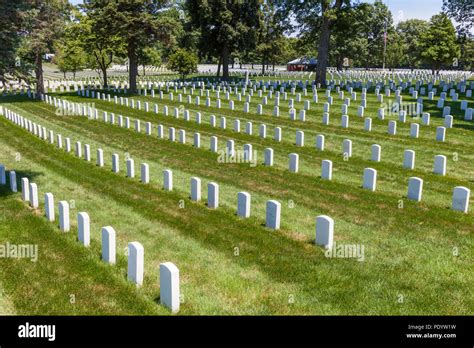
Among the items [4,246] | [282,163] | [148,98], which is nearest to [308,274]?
[4,246]

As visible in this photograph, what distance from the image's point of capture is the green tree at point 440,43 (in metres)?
62.2

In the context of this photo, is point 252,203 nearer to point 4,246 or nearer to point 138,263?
point 138,263

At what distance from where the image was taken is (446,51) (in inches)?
2456

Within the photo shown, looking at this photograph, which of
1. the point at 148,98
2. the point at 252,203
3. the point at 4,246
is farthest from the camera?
the point at 148,98

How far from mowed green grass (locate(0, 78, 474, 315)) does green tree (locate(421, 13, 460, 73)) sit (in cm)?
4810

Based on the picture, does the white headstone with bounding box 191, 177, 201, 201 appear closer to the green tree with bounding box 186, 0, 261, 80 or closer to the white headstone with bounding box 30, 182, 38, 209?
the white headstone with bounding box 30, 182, 38, 209

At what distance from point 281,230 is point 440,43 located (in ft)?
207

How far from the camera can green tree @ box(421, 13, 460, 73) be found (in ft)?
204

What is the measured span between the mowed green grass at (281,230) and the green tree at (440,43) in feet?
158

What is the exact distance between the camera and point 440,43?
208 feet

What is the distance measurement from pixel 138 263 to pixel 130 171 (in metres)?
8.18

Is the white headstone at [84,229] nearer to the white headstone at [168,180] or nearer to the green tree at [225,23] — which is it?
the white headstone at [168,180]

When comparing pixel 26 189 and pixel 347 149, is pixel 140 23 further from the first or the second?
pixel 26 189
